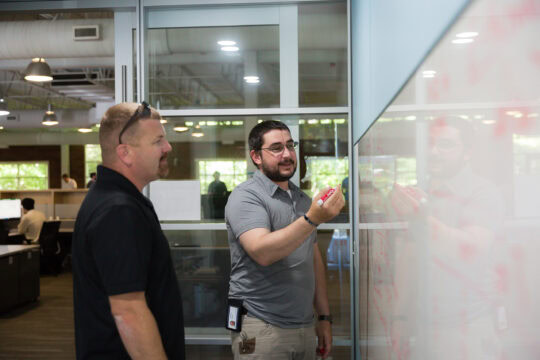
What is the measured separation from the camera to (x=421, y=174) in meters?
0.89

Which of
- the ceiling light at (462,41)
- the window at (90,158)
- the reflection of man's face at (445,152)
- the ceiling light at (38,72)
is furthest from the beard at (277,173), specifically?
the window at (90,158)

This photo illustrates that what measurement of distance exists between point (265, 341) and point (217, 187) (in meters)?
1.45

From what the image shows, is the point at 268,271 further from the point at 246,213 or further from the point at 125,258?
the point at 125,258

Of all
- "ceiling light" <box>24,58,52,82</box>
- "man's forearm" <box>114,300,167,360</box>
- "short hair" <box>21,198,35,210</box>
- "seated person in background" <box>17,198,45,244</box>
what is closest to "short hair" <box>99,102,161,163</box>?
"man's forearm" <box>114,300,167,360</box>

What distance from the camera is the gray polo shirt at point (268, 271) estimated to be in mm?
2057

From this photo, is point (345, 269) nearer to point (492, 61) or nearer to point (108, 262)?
point (108, 262)

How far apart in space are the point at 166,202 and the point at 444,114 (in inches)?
112

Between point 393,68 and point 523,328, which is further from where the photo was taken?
point 393,68

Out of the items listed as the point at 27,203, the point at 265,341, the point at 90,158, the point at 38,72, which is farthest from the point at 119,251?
the point at 90,158

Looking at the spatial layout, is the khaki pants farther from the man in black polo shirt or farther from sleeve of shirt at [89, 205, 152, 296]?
sleeve of shirt at [89, 205, 152, 296]

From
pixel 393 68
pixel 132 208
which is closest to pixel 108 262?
pixel 132 208

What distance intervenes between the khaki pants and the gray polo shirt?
0.03 m

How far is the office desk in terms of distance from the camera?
21.6 ft

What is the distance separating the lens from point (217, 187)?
3.31 metres
